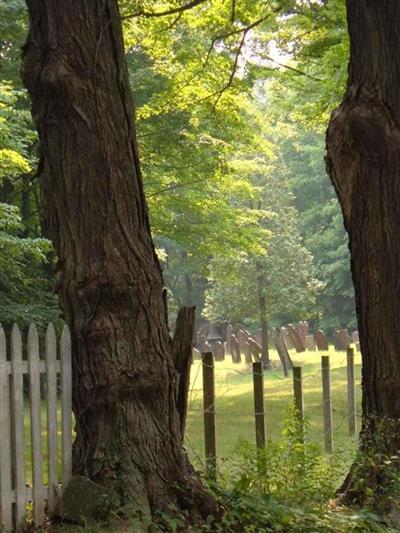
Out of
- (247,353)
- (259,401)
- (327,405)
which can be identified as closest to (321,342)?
(247,353)

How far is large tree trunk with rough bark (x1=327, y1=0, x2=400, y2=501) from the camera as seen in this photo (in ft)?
22.9

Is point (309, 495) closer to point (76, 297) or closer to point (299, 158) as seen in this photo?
point (76, 297)

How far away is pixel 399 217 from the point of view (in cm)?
705

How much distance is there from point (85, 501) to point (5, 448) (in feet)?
2.04

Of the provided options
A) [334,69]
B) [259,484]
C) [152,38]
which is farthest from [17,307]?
[259,484]

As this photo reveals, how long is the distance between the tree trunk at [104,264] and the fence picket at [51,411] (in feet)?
0.48

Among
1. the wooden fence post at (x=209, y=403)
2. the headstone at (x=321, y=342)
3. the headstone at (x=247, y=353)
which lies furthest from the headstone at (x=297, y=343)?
the wooden fence post at (x=209, y=403)

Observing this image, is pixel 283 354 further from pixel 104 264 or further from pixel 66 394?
pixel 104 264

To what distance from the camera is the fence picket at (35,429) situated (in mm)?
5461

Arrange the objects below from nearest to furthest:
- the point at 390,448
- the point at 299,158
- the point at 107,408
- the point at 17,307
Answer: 1. the point at 107,408
2. the point at 390,448
3. the point at 17,307
4. the point at 299,158

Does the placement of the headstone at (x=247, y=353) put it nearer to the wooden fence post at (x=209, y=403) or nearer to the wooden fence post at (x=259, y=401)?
the wooden fence post at (x=259, y=401)

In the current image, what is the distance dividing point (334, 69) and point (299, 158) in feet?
136

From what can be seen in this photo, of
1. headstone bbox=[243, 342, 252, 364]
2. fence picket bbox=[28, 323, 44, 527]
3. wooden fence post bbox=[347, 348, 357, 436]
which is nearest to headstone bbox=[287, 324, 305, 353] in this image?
headstone bbox=[243, 342, 252, 364]

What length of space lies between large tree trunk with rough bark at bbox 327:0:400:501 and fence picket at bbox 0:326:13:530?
116 inches
